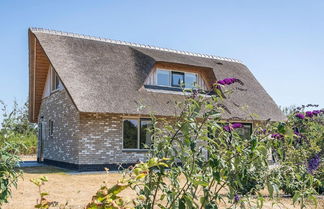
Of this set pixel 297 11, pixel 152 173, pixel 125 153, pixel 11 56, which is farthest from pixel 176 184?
pixel 11 56

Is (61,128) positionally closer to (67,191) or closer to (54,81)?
(54,81)

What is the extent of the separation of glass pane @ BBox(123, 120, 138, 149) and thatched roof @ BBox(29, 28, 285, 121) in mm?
910

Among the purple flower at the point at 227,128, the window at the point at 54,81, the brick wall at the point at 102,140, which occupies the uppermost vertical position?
the window at the point at 54,81

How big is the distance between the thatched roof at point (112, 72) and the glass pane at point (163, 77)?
1.91 feet

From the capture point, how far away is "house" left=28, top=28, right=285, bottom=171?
1199cm

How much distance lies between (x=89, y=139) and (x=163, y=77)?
4289 mm

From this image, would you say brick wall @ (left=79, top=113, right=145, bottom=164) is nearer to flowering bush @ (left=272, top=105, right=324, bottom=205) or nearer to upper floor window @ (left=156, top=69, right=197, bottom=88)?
upper floor window @ (left=156, top=69, right=197, bottom=88)

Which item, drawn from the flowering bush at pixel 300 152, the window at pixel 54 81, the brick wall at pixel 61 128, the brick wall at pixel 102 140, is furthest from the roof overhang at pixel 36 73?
the flowering bush at pixel 300 152

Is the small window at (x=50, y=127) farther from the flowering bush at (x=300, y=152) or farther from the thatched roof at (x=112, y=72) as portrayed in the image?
the flowering bush at (x=300, y=152)

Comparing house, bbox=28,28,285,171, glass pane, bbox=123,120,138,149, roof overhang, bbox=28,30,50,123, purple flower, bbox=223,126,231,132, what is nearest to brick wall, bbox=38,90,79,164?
house, bbox=28,28,285,171

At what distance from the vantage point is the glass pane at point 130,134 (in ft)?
42.2

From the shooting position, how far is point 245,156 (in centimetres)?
221

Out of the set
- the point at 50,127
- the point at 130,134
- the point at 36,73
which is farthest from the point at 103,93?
the point at 36,73

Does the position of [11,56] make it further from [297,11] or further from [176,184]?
[176,184]
